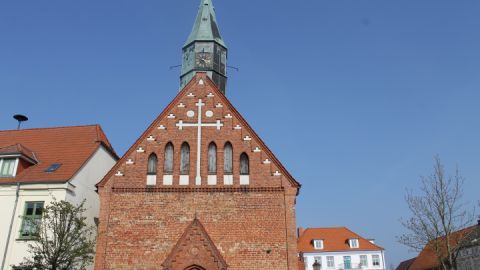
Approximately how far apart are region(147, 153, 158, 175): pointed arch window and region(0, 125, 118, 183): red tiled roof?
4.85 metres

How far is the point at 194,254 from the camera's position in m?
17.5

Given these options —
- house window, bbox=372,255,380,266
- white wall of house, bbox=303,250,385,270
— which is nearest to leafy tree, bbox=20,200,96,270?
white wall of house, bbox=303,250,385,270

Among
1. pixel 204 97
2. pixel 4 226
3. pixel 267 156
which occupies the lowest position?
pixel 4 226

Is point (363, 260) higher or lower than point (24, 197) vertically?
lower

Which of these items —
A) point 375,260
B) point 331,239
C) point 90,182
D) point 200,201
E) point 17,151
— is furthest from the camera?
point 331,239

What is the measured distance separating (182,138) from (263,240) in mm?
5746

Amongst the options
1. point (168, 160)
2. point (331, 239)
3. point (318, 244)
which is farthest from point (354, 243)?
point (168, 160)

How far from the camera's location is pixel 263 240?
59.5 ft

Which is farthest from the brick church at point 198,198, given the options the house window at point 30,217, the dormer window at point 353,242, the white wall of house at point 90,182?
the dormer window at point 353,242

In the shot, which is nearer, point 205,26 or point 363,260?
point 205,26

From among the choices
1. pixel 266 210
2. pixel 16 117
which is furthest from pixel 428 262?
pixel 16 117

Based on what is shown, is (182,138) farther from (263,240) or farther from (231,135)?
(263,240)

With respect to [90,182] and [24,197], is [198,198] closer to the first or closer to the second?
[90,182]

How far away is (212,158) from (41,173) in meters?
9.27
